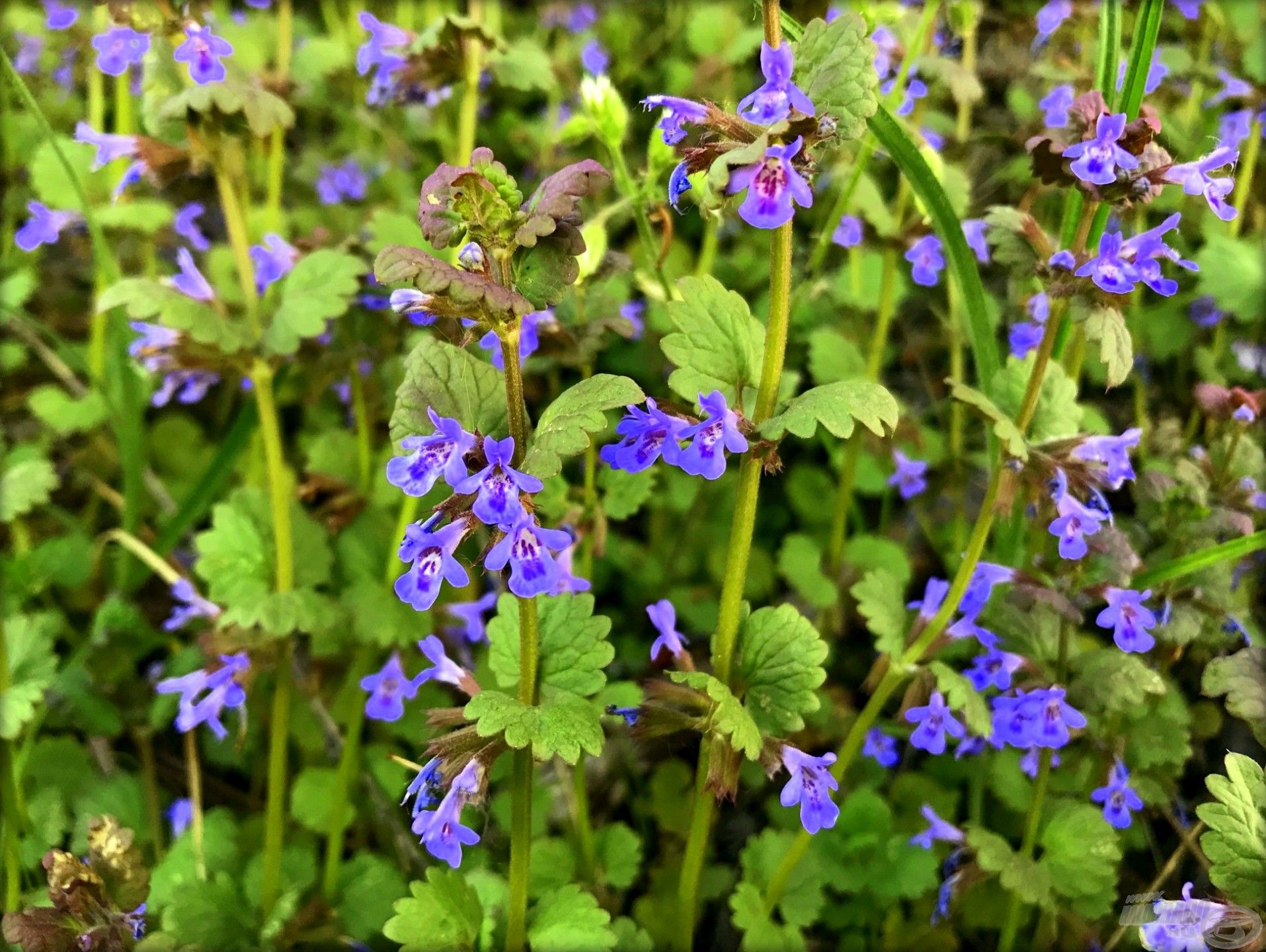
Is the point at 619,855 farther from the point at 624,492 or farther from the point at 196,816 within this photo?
the point at 196,816

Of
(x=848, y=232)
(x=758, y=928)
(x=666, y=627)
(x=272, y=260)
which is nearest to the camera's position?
(x=666, y=627)

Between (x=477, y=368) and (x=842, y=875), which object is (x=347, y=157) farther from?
(x=842, y=875)

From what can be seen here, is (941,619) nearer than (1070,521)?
No

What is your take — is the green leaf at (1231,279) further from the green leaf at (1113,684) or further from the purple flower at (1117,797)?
the purple flower at (1117,797)

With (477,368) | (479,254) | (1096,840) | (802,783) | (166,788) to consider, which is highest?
(479,254)

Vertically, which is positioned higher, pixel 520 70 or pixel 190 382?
pixel 520 70

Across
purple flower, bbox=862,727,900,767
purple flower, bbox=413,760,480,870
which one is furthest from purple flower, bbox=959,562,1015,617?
purple flower, bbox=413,760,480,870

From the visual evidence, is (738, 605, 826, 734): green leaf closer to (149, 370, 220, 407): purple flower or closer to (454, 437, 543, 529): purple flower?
(454, 437, 543, 529): purple flower

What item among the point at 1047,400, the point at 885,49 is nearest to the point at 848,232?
the point at 885,49

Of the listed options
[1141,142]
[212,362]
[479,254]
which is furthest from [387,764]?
[1141,142]
